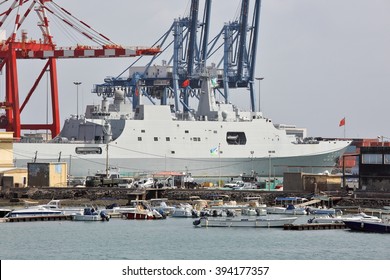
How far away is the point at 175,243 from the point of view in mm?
38438

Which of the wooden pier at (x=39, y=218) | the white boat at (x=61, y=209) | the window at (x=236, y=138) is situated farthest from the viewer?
the window at (x=236, y=138)

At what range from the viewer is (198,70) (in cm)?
9400

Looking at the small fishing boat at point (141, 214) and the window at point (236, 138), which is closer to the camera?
the small fishing boat at point (141, 214)

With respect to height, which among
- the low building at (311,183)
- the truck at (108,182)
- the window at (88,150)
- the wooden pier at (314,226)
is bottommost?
the wooden pier at (314,226)

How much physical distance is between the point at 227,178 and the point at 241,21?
2160 cm

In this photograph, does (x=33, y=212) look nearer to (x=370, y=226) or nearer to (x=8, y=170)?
(x=370, y=226)

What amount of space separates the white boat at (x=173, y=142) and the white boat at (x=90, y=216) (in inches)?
1065

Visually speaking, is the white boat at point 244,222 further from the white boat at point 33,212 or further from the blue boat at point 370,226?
the white boat at point 33,212

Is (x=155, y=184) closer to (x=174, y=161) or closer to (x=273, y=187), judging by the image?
(x=273, y=187)

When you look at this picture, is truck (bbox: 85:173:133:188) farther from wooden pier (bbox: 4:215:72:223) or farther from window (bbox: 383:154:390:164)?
window (bbox: 383:154:390:164)

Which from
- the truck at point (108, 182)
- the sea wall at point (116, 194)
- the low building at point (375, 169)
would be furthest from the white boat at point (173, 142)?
the low building at point (375, 169)

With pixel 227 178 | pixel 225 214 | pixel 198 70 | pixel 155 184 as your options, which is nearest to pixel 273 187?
pixel 155 184

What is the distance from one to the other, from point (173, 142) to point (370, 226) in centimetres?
→ 3999

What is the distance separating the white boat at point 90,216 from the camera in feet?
155
